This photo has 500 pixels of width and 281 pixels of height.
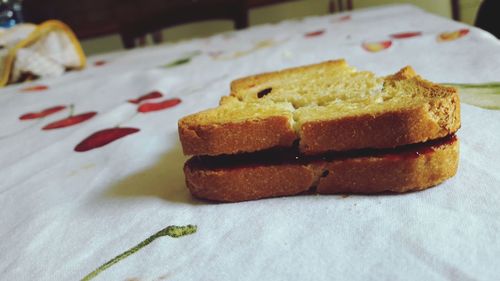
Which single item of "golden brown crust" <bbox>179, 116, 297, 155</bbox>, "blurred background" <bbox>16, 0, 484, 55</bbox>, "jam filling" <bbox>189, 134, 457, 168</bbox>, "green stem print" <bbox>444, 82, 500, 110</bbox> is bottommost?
"blurred background" <bbox>16, 0, 484, 55</bbox>

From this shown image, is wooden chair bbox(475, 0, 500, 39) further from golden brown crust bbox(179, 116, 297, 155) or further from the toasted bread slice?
golden brown crust bbox(179, 116, 297, 155)

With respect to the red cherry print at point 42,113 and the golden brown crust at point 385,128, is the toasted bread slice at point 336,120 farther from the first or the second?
the red cherry print at point 42,113

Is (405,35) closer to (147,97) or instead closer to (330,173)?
(147,97)

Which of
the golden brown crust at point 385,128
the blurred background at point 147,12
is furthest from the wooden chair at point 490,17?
the blurred background at point 147,12

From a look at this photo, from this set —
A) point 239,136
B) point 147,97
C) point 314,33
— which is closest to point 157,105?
point 147,97

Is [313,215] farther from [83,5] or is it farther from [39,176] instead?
[83,5]

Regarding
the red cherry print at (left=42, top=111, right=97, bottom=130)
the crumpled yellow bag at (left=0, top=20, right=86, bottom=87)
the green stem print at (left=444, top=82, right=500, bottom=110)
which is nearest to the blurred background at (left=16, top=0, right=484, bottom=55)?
the crumpled yellow bag at (left=0, top=20, right=86, bottom=87)

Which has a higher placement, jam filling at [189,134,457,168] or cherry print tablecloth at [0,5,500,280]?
jam filling at [189,134,457,168]
